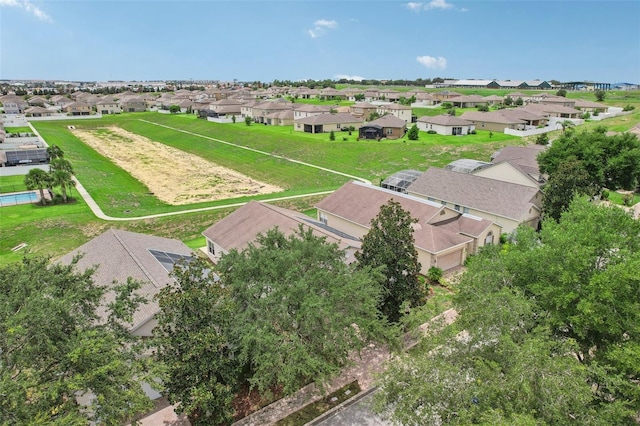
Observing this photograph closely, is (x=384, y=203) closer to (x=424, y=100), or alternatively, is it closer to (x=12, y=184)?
(x=12, y=184)

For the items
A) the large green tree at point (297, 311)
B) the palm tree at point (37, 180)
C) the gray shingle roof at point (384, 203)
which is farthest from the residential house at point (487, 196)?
the palm tree at point (37, 180)

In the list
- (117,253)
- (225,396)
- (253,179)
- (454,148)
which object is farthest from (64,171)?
(454,148)

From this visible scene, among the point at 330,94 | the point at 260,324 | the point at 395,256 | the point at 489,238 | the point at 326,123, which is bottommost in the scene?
the point at 489,238

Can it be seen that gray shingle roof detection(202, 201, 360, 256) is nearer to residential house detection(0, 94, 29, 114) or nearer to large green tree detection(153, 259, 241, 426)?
large green tree detection(153, 259, 241, 426)

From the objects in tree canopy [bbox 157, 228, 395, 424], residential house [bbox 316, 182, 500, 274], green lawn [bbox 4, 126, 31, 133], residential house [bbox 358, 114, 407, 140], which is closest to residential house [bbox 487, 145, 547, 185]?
residential house [bbox 316, 182, 500, 274]

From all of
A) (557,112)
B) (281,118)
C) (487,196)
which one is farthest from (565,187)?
(281,118)

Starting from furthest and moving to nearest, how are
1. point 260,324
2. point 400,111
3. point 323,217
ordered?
point 400,111
point 323,217
point 260,324
